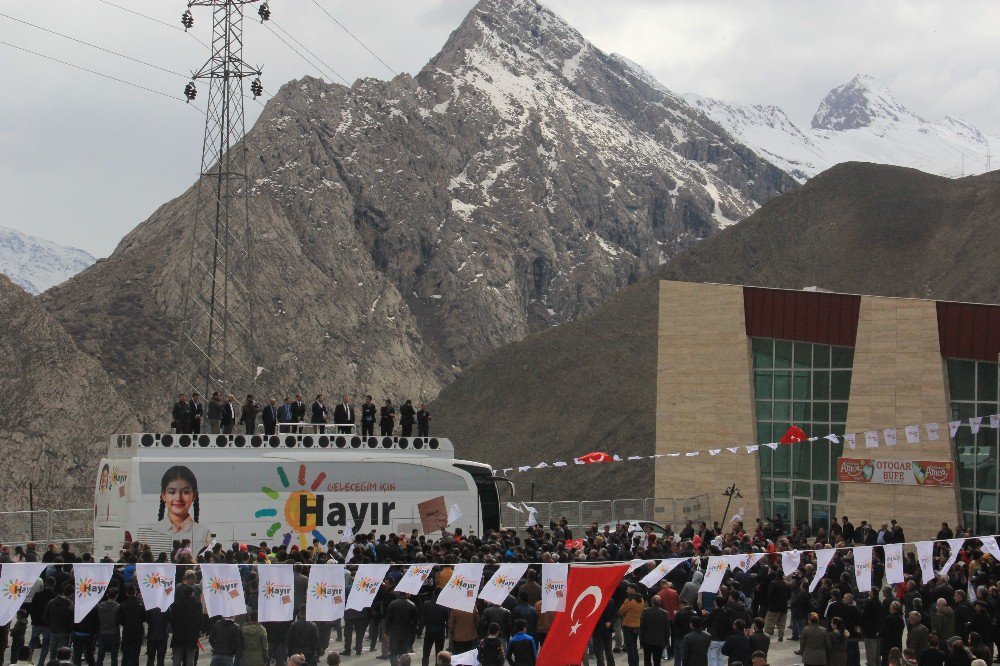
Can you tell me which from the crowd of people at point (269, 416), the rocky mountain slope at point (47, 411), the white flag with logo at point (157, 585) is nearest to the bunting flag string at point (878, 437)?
the crowd of people at point (269, 416)

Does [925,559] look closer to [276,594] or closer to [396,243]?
[276,594]

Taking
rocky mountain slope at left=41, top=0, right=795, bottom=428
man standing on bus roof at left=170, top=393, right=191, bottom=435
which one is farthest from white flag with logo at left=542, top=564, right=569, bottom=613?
rocky mountain slope at left=41, top=0, right=795, bottom=428

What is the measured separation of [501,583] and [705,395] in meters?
29.4

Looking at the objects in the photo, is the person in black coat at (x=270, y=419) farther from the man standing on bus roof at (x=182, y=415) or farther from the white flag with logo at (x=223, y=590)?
the white flag with logo at (x=223, y=590)

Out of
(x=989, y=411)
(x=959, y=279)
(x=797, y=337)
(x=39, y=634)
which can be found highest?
(x=959, y=279)

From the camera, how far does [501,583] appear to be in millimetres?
19453

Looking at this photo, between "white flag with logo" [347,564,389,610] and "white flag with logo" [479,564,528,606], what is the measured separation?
1.70 m

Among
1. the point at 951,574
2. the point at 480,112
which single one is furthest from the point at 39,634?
the point at 480,112

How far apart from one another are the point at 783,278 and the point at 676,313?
69857 mm

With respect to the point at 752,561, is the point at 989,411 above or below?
above

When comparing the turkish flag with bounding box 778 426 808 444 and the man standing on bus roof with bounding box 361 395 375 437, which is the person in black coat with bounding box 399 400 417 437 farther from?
the turkish flag with bounding box 778 426 808 444

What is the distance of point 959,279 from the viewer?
4011 inches

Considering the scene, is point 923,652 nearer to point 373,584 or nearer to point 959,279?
point 373,584

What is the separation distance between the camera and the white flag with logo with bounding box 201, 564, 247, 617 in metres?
18.8
